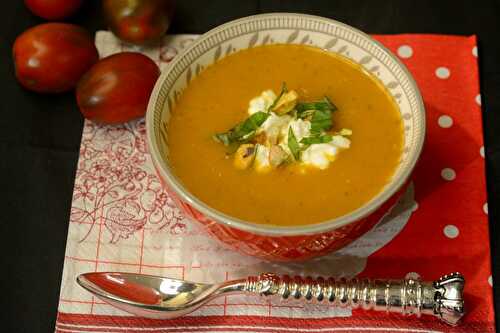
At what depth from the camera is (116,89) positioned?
1.41 metres

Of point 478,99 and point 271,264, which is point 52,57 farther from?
point 478,99

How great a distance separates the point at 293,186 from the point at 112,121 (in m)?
0.46

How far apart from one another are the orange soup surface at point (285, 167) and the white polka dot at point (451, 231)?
203 mm

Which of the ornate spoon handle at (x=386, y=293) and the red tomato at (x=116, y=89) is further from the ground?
the red tomato at (x=116, y=89)

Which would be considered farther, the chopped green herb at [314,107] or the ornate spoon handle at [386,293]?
the chopped green herb at [314,107]

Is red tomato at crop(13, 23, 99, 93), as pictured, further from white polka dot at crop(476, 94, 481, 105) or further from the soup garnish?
white polka dot at crop(476, 94, 481, 105)

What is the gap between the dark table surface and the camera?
1314 millimetres

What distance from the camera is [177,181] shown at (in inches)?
44.7

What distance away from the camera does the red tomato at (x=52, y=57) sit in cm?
148

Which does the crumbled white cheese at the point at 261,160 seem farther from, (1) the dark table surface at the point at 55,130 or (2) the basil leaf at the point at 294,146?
(1) the dark table surface at the point at 55,130

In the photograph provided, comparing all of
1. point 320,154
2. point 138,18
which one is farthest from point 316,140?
point 138,18

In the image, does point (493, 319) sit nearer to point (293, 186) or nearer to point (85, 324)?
point (293, 186)

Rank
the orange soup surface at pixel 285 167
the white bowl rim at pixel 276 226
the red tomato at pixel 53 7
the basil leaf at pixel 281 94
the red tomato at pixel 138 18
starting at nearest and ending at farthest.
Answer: the white bowl rim at pixel 276 226
the orange soup surface at pixel 285 167
the basil leaf at pixel 281 94
the red tomato at pixel 138 18
the red tomato at pixel 53 7

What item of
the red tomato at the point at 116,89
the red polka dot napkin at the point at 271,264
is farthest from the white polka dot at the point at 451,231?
the red tomato at the point at 116,89
